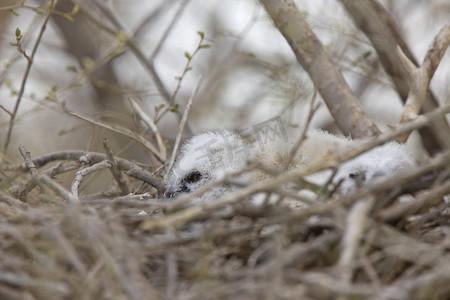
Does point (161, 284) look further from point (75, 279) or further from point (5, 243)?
point (5, 243)

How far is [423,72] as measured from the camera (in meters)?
2.70

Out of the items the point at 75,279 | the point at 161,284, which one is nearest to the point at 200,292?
the point at 161,284

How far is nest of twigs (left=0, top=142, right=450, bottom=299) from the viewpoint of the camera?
1.32 meters

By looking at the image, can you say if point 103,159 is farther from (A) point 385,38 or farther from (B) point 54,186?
(A) point 385,38

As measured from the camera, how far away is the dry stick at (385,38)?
9.55ft

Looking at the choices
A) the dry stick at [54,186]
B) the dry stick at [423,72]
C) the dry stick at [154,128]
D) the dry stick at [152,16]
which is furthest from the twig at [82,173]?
the dry stick at [152,16]

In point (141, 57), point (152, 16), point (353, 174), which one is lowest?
point (353, 174)

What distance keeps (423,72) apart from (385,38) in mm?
310

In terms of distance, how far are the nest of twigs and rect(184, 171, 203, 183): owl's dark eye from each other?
2.71 ft

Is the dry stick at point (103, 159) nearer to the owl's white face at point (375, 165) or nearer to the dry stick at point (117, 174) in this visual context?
the dry stick at point (117, 174)

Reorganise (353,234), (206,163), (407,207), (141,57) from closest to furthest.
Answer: (353,234), (407,207), (206,163), (141,57)

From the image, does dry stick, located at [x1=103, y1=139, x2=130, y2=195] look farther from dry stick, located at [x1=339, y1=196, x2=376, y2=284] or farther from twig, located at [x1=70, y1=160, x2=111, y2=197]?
dry stick, located at [x1=339, y1=196, x2=376, y2=284]

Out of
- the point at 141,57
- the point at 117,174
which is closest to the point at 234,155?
the point at 117,174

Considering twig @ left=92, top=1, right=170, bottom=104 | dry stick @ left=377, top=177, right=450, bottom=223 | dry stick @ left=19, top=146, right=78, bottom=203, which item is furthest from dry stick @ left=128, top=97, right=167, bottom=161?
dry stick @ left=377, top=177, right=450, bottom=223
